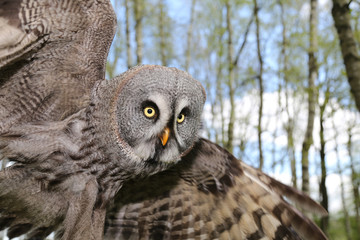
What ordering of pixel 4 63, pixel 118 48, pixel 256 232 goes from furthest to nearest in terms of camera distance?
1. pixel 118 48
2. pixel 256 232
3. pixel 4 63

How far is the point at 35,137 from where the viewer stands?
221 centimetres

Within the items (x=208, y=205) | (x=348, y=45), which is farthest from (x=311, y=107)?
(x=208, y=205)

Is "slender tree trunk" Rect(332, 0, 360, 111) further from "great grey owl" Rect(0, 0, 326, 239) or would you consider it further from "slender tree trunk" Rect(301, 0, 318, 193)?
"slender tree trunk" Rect(301, 0, 318, 193)

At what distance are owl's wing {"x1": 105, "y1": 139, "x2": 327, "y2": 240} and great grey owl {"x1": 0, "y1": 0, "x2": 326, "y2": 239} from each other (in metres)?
0.02

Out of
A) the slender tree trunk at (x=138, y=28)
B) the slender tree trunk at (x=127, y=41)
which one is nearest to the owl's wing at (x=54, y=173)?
the slender tree trunk at (x=138, y=28)

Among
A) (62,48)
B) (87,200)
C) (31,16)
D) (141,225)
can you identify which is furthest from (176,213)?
(31,16)

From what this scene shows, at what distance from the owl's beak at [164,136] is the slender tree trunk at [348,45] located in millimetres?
1668

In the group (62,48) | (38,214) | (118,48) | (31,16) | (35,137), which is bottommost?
(38,214)

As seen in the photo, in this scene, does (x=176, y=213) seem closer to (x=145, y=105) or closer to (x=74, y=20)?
(x=145, y=105)

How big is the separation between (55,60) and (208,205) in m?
1.61

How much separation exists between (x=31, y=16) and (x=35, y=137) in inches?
29.9

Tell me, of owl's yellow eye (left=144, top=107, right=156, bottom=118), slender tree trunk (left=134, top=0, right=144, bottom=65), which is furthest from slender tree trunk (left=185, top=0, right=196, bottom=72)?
owl's yellow eye (left=144, top=107, right=156, bottom=118)

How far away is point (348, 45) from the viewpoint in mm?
3045

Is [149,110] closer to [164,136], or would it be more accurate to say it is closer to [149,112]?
[149,112]
